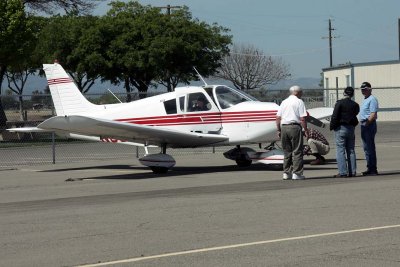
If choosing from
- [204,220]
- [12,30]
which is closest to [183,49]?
[12,30]

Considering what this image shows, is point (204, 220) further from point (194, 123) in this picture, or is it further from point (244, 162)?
point (244, 162)

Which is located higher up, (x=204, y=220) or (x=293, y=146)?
(x=293, y=146)

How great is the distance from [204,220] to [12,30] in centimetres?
3131

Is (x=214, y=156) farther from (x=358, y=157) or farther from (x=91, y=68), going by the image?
(x=91, y=68)

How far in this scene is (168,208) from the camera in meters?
12.8

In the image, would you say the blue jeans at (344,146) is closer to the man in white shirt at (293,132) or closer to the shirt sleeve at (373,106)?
the shirt sleeve at (373,106)

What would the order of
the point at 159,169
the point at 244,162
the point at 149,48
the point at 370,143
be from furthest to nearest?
the point at 149,48
the point at 244,162
the point at 159,169
the point at 370,143

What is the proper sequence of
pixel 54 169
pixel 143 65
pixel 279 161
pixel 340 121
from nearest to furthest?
pixel 340 121, pixel 279 161, pixel 54 169, pixel 143 65

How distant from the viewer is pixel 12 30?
40625mm

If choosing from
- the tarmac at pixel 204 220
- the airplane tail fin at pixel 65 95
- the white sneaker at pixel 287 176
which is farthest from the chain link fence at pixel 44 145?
the white sneaker at pixel 287 176

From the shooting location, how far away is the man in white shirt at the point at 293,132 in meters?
16.7

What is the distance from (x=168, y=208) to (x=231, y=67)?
8197 cm

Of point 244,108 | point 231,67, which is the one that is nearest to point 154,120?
point 244,108

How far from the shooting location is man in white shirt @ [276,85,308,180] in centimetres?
1669
